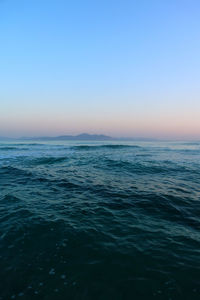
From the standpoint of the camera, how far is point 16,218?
712 cm

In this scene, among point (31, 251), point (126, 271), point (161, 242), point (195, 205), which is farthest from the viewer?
point (195, 205)

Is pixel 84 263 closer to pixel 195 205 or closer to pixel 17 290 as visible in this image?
pixel 17 290

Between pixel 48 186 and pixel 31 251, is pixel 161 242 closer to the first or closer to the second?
pixel 31 251

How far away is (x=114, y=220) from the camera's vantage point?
6992 millimetres

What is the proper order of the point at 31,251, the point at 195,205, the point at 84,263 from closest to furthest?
the point at 84,263 < the point at 31,251 < the point at 195,205

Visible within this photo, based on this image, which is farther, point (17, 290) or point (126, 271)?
point (126, 271)

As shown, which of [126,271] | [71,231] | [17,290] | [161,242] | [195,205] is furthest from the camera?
[195,205]

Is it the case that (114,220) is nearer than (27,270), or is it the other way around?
(27,270)

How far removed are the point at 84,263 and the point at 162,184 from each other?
974 centimetres

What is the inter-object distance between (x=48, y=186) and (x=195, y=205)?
10302 millimetres

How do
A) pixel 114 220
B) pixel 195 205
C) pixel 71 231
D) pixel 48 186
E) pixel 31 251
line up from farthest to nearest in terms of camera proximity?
pixel 48 186, pixel 195 205, pixel 114 220, pixel 71 231, pixel 31 251

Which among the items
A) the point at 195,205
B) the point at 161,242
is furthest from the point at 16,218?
the point at 195,205

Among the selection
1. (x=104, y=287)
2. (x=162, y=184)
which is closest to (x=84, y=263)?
(x=104, y=287)

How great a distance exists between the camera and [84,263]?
4.61 meters
